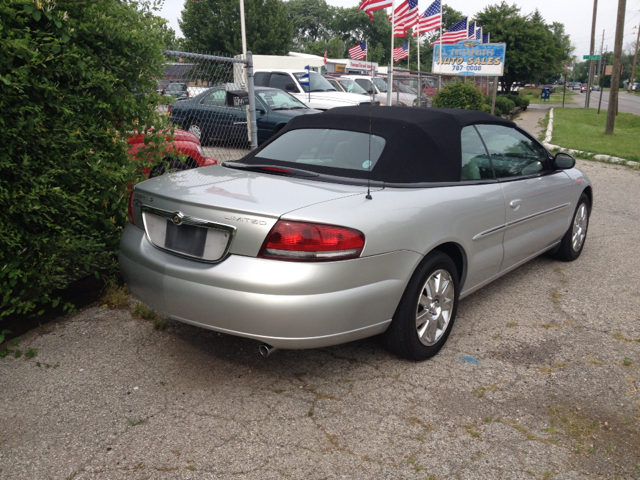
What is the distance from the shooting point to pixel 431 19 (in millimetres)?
22562

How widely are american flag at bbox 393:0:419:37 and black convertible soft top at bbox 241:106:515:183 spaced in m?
16.1

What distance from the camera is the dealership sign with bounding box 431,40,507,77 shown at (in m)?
24.8

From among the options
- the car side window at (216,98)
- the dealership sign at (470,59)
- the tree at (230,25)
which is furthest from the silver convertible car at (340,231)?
the tree at (230,25)

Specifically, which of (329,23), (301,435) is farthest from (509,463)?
(329,23)

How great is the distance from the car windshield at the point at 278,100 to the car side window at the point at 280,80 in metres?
3.80

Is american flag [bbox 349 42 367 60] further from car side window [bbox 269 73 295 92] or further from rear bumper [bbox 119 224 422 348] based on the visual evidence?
rear bumper [bbox 119 224 422 348]

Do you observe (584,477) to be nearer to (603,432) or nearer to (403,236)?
(603,432)

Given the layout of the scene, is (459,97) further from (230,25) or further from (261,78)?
(230,25)

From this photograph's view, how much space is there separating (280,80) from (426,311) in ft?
48.1

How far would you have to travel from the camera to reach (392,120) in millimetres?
3980

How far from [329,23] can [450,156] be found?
4284 inches

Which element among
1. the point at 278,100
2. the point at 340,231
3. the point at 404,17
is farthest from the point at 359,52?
the point at 340,231

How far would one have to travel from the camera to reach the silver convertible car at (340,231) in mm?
2959

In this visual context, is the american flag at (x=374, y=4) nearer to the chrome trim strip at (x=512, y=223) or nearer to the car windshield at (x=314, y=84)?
the car windshield at (x=314, y=84)
